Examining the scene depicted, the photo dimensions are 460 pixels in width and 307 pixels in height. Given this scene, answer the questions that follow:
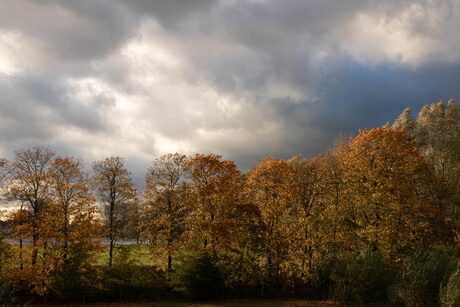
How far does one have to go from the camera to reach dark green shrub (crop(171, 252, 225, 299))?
35.8m

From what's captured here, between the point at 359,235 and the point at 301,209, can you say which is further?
the point at 301,209

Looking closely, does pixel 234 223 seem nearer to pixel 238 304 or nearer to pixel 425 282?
pixel 238 304

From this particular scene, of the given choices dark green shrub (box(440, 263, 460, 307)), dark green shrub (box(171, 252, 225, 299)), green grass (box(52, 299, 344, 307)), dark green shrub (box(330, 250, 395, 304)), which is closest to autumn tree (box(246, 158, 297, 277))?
green grass (box(52, 299, 344, 307))

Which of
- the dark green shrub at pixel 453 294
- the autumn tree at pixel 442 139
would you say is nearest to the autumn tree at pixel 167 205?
the dark green shrub at pixel 453 294

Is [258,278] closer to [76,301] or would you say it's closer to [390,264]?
[390,264]

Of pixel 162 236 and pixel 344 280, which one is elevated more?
pixel 162 236

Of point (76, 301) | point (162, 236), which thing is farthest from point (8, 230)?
point (162, 236)

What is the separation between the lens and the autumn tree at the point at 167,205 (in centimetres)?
3756

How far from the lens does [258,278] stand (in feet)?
124

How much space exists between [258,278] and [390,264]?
14799mm

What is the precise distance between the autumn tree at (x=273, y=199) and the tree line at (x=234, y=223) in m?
0.13

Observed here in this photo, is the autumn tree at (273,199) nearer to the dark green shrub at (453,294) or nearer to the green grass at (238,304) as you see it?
the green grass at (238,304)

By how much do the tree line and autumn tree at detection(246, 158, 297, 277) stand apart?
0.42ft

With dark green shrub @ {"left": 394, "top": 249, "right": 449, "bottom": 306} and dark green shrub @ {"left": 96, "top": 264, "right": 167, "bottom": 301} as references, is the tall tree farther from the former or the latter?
dark green shrub @ {"left": 394, "top": 249, "right": 449, "bottom": 306}
